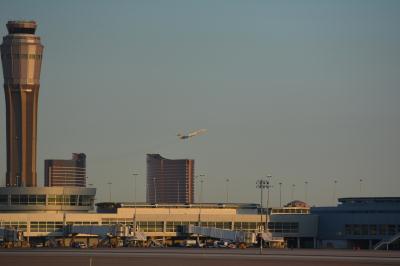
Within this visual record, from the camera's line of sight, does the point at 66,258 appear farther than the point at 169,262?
Yes

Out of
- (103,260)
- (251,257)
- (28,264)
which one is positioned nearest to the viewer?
(28,264)

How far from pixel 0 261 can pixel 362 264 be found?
48.7 m

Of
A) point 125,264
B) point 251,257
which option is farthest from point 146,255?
point 125,264

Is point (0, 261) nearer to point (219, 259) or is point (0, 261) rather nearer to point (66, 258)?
point (66, 258)

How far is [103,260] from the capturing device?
166 m

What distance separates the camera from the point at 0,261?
160m

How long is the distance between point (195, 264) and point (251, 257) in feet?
91.3

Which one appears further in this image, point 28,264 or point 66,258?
point 66,258

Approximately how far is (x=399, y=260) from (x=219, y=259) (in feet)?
87.9

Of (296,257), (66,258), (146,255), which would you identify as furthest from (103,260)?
(296,257)

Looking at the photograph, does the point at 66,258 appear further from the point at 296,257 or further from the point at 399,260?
the point at 399,260

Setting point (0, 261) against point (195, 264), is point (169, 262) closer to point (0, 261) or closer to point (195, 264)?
point (195, 264)

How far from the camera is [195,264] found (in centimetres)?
15325

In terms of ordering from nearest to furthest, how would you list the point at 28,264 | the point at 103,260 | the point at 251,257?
the point at 28,264, the point at 103,260, the point at 251,257
